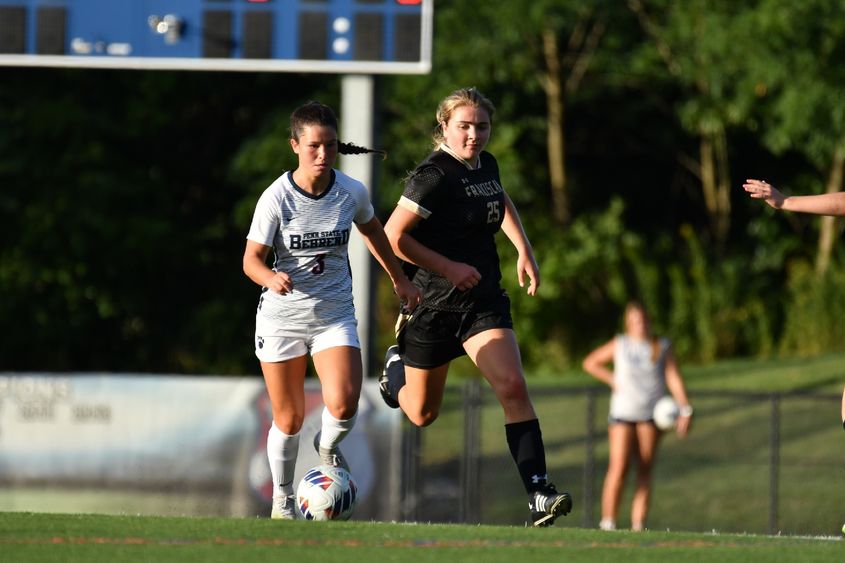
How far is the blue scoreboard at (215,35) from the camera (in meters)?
13.2

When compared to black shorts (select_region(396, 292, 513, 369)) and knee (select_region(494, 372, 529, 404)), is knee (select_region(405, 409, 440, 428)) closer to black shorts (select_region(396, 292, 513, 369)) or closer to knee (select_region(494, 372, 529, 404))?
black shorts (select_region(396, 292, 513, 369))

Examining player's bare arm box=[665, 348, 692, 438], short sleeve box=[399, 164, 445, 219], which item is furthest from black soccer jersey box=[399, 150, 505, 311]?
player's bare arm box=[665, 348, 692, 438]

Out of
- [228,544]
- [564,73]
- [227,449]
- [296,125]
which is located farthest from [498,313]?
[564,73]

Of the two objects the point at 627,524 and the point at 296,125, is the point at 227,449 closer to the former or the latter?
the point at 627,524

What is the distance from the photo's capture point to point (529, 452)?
772 cm

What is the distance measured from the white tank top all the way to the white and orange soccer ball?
187 inches

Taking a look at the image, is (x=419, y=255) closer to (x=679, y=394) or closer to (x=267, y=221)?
(x=267, y=221)

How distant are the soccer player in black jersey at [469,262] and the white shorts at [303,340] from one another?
447 millimetres

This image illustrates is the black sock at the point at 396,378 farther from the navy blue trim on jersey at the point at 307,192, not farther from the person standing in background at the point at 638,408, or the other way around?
the person standing in background at the point at 638,408

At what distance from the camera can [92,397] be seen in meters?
13.7

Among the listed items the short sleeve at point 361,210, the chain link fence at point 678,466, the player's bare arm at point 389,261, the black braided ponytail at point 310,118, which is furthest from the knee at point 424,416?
the chain link fence at point 678,466

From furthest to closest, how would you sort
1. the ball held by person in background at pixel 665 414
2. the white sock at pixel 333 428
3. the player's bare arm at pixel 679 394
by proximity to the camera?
the ball held by person in background at pixel 665 414, the player's bare arm at pixel 679 394, the white sock at pixel 333 428

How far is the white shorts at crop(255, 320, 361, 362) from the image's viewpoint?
7805 mm

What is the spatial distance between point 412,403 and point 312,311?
891mm
